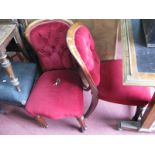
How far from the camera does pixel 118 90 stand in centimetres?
112

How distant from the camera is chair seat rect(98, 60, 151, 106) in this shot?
42.8 inches

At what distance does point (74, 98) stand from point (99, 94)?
0.59ft

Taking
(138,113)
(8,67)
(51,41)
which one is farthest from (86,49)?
(138,113)

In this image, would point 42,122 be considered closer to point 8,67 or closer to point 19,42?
point 8,67

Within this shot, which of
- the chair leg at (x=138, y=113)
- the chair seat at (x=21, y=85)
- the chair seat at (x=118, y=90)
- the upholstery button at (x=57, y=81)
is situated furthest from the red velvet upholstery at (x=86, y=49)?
the chair seat at (x=21, y=85)

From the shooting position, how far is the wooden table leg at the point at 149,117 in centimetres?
100

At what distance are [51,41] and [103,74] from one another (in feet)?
1.44

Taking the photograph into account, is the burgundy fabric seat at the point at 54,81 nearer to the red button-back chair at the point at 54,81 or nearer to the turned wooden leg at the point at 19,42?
the red button-back chair at the point at 54,81

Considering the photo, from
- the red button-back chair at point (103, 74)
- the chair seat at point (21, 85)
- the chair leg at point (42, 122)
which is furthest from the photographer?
the chair leg at point (42, 122)

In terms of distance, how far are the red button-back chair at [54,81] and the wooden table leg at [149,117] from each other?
42 cm

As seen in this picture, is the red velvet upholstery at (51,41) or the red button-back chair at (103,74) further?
the red velvet upholstery at (51,41)

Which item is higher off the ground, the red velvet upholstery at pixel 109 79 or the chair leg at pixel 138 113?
the red velvet upholstery at pixel 109 79

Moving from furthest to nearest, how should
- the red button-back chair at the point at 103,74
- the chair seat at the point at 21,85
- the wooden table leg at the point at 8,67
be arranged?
the chair seat at the point at 21,85 → the wooden table leg at the point at 8,67 → the red button-back chair at the point at 103,74

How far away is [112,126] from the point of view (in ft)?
4.54
